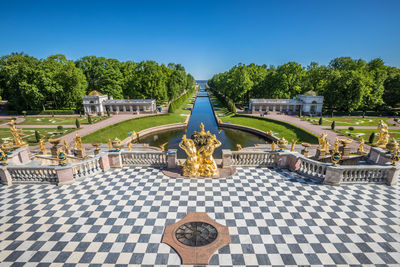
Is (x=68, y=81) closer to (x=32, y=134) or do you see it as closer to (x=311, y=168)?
(x=32, y=134)

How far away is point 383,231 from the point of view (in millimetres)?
8523

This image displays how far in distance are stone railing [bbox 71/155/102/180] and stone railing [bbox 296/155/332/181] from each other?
14.3 metres

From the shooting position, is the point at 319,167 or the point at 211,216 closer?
the point at 211,216

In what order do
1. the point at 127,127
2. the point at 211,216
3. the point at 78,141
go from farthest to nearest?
the point at 127,127 → the point at 78,141 → the point at 211,216

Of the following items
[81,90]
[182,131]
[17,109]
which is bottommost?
[182,131]

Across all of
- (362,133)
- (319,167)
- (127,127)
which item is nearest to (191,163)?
(319,167)

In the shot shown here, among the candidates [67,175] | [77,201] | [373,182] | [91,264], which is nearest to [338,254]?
[373,182]

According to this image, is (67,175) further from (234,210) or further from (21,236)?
(234,210)

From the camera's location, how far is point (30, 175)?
1245 centimetres

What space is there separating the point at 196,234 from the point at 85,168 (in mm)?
9168

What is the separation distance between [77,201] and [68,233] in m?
2.49

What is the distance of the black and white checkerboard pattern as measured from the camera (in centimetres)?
741

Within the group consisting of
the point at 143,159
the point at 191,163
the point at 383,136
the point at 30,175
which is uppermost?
the point at 383,136

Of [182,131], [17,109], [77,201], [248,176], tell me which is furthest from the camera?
[17,109]
